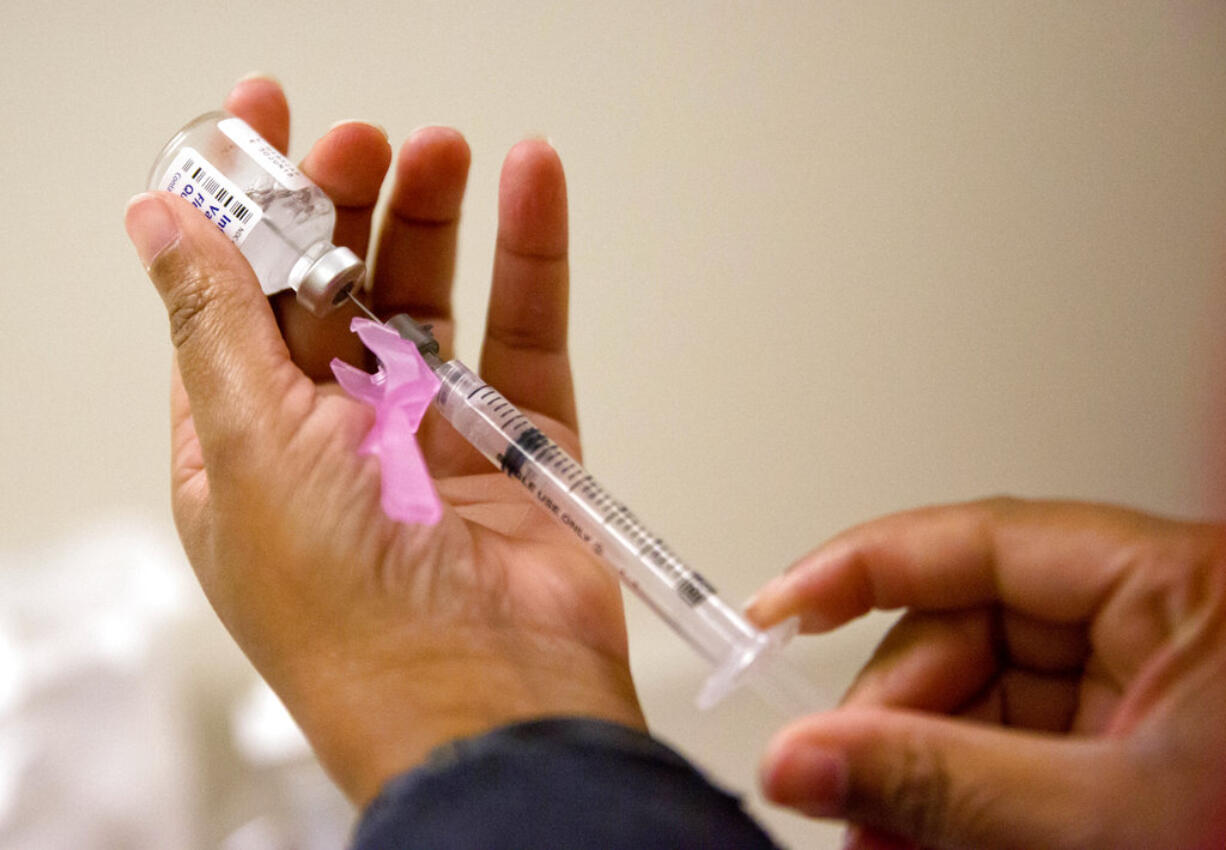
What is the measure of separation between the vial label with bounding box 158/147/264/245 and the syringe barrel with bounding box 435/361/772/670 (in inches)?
8.7

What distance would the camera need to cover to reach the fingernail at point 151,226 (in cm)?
87

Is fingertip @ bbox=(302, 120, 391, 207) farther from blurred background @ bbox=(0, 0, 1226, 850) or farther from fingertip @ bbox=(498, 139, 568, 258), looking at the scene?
blurred background @ bbox=(0, 0, 1226, 850)

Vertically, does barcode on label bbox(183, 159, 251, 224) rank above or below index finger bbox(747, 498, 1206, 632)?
above

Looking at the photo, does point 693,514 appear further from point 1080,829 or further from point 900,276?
point 1080,829

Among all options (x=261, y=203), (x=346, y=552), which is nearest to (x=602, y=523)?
(x=346, y=552)

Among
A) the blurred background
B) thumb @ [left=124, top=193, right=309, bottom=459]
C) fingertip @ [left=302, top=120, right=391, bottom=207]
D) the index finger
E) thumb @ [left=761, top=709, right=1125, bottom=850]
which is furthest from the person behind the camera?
the blurred background

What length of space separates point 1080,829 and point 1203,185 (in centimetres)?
135

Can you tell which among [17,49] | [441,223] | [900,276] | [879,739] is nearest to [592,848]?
[879,739]

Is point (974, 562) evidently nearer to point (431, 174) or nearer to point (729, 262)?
point (431, 174)

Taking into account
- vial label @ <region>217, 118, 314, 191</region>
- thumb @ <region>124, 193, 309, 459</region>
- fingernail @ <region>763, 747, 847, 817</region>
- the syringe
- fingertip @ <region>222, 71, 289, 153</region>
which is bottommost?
fingernail @ <region>763, 747, 847, 817</region>

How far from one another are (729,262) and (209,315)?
83 cm

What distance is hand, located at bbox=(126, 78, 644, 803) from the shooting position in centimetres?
77

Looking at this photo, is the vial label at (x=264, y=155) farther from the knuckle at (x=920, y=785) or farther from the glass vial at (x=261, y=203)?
the knuckle at (x=920, y=785)

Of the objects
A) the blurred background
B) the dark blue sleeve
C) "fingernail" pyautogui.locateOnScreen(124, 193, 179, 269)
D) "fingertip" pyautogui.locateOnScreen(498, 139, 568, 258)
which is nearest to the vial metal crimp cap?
"fingernail" pyautogui.locateOnScreen(124, 193, 179, 269)
